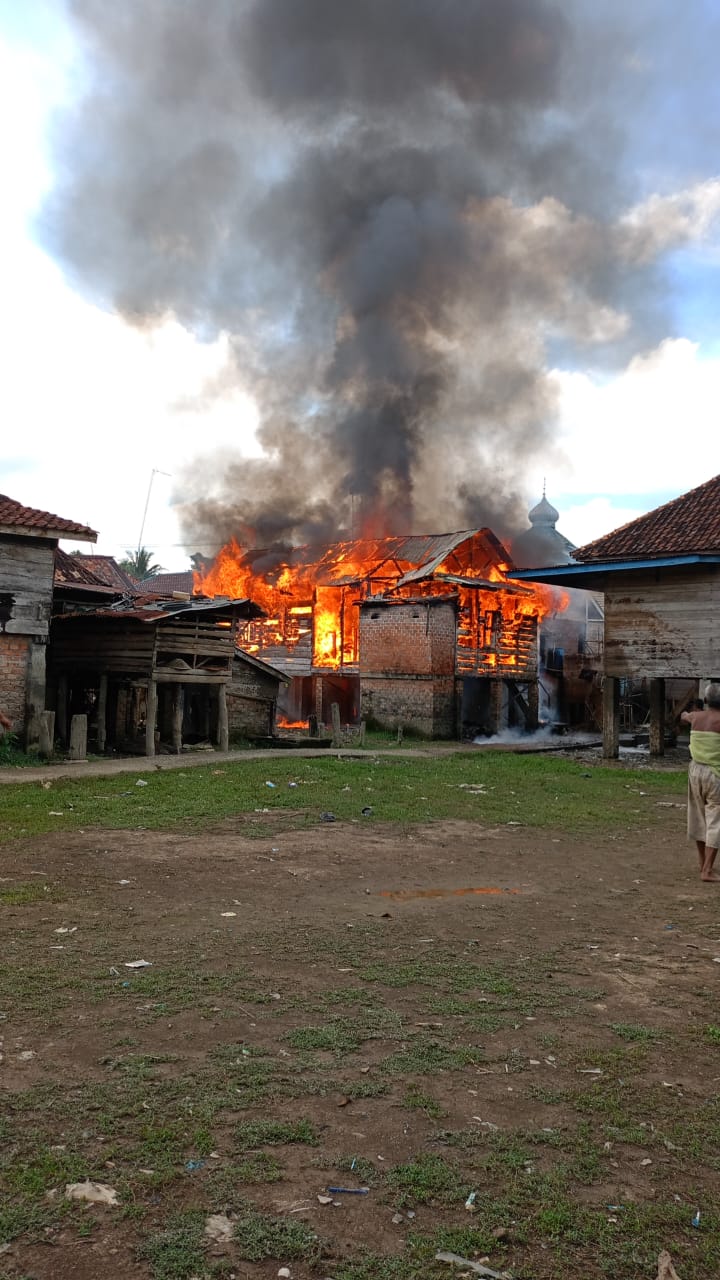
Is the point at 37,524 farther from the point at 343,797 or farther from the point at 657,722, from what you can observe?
the point at 657,722

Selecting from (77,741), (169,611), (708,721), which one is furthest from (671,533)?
(77,741)

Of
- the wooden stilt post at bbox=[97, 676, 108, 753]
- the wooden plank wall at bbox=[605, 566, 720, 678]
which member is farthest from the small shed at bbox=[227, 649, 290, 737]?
the wooden plank wall at bbox=[605, 566, 720, 678]

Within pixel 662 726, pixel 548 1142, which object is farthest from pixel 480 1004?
pixel 662 726

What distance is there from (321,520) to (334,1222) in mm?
37453

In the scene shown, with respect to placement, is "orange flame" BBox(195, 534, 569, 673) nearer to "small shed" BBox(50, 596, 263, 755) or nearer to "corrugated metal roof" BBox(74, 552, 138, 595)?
"corrugated metal roof" BBox(74, 552, 138, 595)

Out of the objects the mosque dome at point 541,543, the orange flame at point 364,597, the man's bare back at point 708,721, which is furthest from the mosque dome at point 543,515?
the man's bare back at point 708,721

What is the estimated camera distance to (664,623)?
1928 centimetres

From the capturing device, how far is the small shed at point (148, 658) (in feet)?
62.7

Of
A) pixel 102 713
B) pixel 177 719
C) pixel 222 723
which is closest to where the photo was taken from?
pixel 177 719

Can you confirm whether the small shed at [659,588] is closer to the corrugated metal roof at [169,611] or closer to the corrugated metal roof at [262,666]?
the corrugated metal roof at [169,611]

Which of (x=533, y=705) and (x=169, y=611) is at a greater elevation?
(x=169, y=611)

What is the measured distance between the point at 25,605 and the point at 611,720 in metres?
13.8

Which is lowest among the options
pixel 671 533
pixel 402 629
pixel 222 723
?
pixel 222 723

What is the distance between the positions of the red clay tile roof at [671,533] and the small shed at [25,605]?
11.7m
